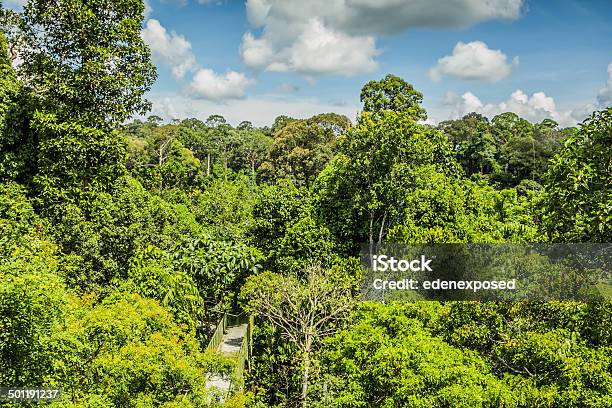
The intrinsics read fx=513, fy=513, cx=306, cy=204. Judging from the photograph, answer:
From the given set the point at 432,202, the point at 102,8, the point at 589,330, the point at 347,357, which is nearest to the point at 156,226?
the point at 102,8

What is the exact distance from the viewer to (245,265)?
43.6ft

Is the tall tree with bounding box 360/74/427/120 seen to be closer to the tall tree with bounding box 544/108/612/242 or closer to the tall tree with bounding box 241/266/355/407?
the tall tree with bounding box 241/266/355/407

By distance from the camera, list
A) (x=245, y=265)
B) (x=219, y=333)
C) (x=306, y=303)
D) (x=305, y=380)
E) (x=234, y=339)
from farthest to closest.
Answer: (x=234, y=339)
(x=219, y=333)
(x=245, y=265)
(x=306, y=303)
(x=305, y=380)

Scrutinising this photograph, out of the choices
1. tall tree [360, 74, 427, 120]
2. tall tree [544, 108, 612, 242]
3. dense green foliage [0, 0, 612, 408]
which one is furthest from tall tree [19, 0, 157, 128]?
tall tree [360, 74, 427, 120]

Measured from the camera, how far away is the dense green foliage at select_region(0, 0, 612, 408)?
6.27m

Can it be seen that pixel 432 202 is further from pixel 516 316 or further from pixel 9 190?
pixel 9 190

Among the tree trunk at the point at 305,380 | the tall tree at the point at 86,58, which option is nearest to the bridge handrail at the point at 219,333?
the tree trunk at the point at 305,380

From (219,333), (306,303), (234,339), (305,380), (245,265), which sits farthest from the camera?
(234,339)

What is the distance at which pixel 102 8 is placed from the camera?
36.3ft

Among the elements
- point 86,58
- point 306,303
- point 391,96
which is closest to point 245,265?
point 306,303

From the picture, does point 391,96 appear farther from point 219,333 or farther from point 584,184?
point 584,184

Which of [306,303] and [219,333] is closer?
[306,303]

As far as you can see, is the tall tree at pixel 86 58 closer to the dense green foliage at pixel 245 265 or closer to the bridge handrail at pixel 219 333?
the dense green foliage at pixel 245 265

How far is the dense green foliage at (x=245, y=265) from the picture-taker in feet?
20.6
